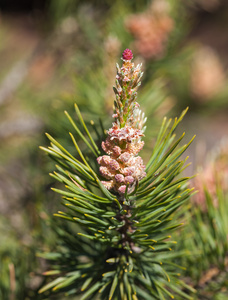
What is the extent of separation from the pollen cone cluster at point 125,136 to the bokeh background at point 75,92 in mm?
143

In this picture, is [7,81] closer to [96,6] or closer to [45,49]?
[45,49]

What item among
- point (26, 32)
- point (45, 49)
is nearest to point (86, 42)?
point (45, 49)

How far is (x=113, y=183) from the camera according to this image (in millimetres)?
334

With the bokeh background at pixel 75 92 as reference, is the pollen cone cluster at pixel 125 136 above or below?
below

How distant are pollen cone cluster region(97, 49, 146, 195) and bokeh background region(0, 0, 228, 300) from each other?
14cm

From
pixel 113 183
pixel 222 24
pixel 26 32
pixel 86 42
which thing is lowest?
pixel 113 183

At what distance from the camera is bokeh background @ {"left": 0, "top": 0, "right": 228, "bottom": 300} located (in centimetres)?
54

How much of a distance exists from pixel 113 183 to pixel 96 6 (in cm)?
74

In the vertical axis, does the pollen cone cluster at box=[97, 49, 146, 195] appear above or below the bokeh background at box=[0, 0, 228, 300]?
below

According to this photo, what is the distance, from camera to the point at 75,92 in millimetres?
688

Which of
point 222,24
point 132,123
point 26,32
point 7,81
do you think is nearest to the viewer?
point 132,123

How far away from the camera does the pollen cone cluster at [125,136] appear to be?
30cm

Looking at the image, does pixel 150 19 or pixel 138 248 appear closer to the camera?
pixel 138 248

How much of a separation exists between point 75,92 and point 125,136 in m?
0.42
